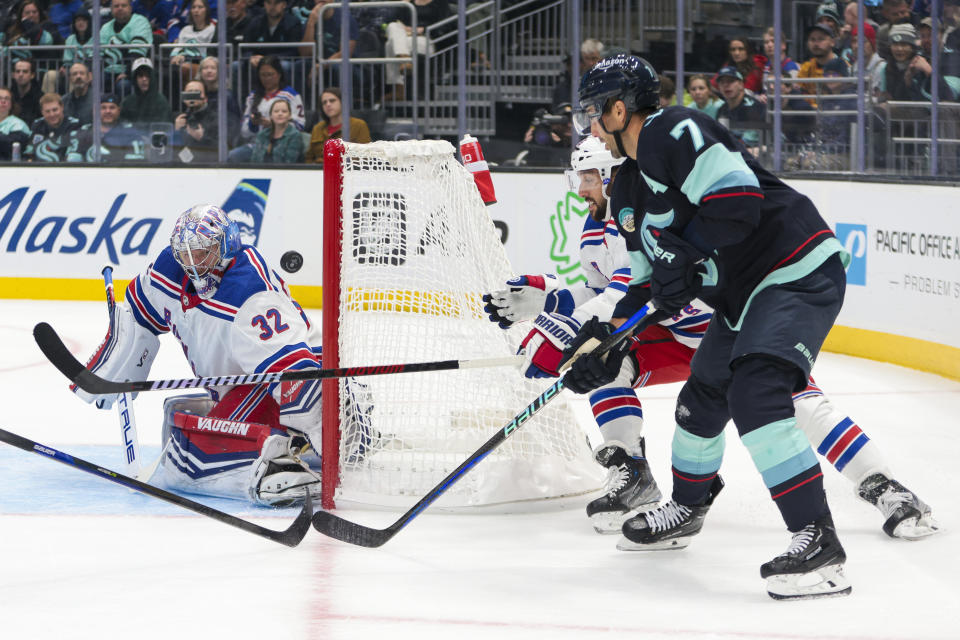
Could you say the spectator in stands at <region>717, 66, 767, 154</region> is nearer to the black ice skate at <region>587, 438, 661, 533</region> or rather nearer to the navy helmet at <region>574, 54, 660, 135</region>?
the black ice skate at <region>587, 438, 661, 533</region>

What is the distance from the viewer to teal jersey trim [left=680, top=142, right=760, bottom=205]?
218 cm

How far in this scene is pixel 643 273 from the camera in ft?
8.14

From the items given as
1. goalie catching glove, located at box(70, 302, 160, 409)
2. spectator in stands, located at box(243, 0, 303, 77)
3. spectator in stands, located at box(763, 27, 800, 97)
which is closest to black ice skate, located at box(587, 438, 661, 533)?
goalie catching glove, located at box(70, 302, 160, 409)

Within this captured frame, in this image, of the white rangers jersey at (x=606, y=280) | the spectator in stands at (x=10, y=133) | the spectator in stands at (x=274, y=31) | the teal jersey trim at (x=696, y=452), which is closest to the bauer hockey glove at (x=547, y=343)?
the white rangers jersey at (x=606, y=280)

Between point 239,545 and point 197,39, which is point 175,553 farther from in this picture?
point 197,39

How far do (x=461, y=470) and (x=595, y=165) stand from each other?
785 mm

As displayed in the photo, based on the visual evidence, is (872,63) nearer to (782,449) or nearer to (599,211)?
(599,211)

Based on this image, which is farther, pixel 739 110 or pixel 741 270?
pixel 739 110

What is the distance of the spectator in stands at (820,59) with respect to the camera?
5824 millimetres

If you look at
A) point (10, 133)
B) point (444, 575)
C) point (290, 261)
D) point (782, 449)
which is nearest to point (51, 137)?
point (10, 133)

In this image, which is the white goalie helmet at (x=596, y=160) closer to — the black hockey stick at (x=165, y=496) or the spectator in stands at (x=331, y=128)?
the black hockey stick at (x=165, y=496)

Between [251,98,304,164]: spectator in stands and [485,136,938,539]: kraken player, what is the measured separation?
4.24 metres

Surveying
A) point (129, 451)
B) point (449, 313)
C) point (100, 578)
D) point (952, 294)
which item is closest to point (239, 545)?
point (100, 578)

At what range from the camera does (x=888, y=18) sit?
5.47 meters
